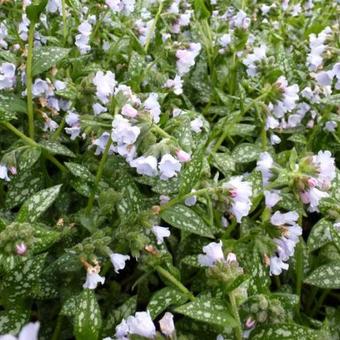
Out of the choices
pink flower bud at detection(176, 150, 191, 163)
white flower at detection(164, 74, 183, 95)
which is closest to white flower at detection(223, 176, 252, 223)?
pink flower bud at detection(176, 150, 191, 163)

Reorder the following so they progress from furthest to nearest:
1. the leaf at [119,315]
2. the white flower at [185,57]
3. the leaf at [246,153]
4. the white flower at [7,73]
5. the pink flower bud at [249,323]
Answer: the white flower at [185,57] → the leaf at [246,153] → the white flower at [7,73] → the leaf at [119,315] → the pink flower bud at [249,323]

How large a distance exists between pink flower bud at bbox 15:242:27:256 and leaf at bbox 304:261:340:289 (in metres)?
0.69

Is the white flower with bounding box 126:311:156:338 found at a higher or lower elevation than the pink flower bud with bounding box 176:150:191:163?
lower

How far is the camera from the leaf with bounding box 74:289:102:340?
1274 mm

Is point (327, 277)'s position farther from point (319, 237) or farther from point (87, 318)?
point (87, 318)

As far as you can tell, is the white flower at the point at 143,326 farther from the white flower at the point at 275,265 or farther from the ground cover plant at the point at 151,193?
the white flower at the point at 275,265

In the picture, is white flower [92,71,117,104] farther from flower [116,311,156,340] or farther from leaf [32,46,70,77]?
flower [116,311,156,340]

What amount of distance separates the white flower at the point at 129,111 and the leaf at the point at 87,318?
410 mm

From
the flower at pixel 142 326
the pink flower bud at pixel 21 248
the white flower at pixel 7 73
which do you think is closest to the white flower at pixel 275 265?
the flower at pixel 142 326

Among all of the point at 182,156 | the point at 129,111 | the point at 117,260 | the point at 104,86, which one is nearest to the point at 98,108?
the point at 104,86

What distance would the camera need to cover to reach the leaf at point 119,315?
142 centimetres

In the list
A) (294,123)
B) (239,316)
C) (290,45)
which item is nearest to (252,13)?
(290,45)

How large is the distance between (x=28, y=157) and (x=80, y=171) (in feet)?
0.45

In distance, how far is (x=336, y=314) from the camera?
5.19ft
